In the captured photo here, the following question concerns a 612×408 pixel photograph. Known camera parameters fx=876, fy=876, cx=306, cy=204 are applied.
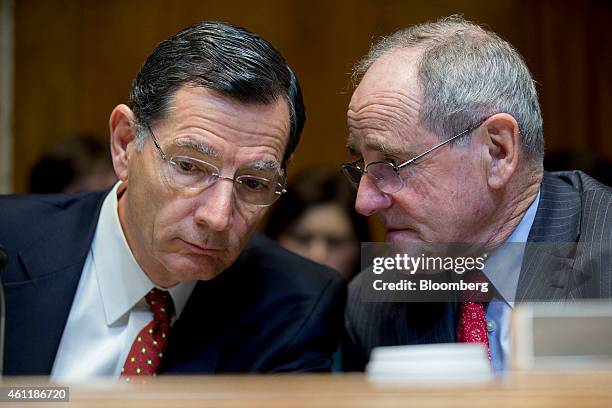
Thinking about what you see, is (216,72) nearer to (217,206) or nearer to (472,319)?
(217,206)

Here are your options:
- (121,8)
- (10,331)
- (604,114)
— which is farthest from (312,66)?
(10,331)

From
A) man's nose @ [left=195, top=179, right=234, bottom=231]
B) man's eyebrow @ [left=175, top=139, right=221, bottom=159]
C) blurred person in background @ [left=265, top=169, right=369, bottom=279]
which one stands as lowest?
blurred person in background @ [left=265, top=169, right=369, bottom=279]

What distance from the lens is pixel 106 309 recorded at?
2.09 m

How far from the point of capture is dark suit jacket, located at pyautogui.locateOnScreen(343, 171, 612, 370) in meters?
1.82

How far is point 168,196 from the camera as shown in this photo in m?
1.92

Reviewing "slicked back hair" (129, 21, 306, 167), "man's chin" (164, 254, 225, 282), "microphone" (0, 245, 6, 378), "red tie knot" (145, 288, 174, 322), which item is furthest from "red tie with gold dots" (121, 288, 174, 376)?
"slicked back hair" (129, 21, 306, 167)

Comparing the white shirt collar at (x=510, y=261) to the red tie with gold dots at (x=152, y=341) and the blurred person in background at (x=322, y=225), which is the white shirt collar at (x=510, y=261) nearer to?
the red tie with gold dots at (x=152, y=341)

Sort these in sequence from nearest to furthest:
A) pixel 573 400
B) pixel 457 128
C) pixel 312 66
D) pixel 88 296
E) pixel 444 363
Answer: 1. pixel 573 400
2. pixel 444 363
3. pixel 457 128
4. pixel 88 296
5. pixel 312 66

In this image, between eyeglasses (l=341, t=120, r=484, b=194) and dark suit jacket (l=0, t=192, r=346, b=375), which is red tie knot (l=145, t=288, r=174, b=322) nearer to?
dark suit jacket (l=0, t=192, r=346, b=375)

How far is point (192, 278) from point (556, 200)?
851mm

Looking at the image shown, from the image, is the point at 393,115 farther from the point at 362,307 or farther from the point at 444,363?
the point at 444,363

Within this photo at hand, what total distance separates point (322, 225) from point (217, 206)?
1.49 m

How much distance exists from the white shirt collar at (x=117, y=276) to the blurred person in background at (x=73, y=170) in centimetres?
138

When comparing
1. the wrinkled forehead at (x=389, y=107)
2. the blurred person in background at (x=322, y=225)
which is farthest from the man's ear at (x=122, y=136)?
the blurred person in background at (x=322, y=225)
